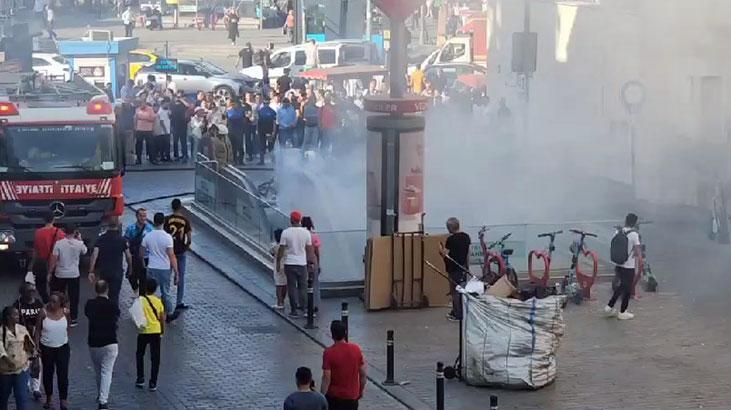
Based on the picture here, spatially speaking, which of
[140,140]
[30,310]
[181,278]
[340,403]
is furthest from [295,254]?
[140,140]

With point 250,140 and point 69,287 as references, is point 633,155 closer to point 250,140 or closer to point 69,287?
point 250,140

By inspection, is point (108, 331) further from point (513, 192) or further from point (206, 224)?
point (513, 192)

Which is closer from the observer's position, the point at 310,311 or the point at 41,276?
the point at 41,276

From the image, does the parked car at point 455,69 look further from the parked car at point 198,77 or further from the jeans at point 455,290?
the jeans at point 455,290

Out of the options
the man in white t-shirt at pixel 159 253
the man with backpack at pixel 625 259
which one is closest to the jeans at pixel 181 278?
the man in white t-shirt at pixel 159 253

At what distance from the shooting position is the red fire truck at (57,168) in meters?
18.9

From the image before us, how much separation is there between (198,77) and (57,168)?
2032cm

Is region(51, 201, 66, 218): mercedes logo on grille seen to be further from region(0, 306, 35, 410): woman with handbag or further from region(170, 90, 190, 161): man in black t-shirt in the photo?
region(170, 90, 190, 161): man in black t-shirt

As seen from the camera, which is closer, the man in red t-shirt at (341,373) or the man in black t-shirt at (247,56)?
the man in red t-shirt at (341,373)

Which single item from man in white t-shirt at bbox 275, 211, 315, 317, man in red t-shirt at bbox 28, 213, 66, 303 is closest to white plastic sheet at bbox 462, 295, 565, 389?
man in white t-shirt at bbox 275, 211, 315, 317

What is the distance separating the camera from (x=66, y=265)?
16156 millimetres

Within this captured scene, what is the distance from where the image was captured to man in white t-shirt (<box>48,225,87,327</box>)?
16109 millimetres

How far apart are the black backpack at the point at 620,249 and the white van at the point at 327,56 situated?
24694 millimetres

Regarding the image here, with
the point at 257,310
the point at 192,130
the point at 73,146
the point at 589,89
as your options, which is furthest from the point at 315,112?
the point at 257,310
